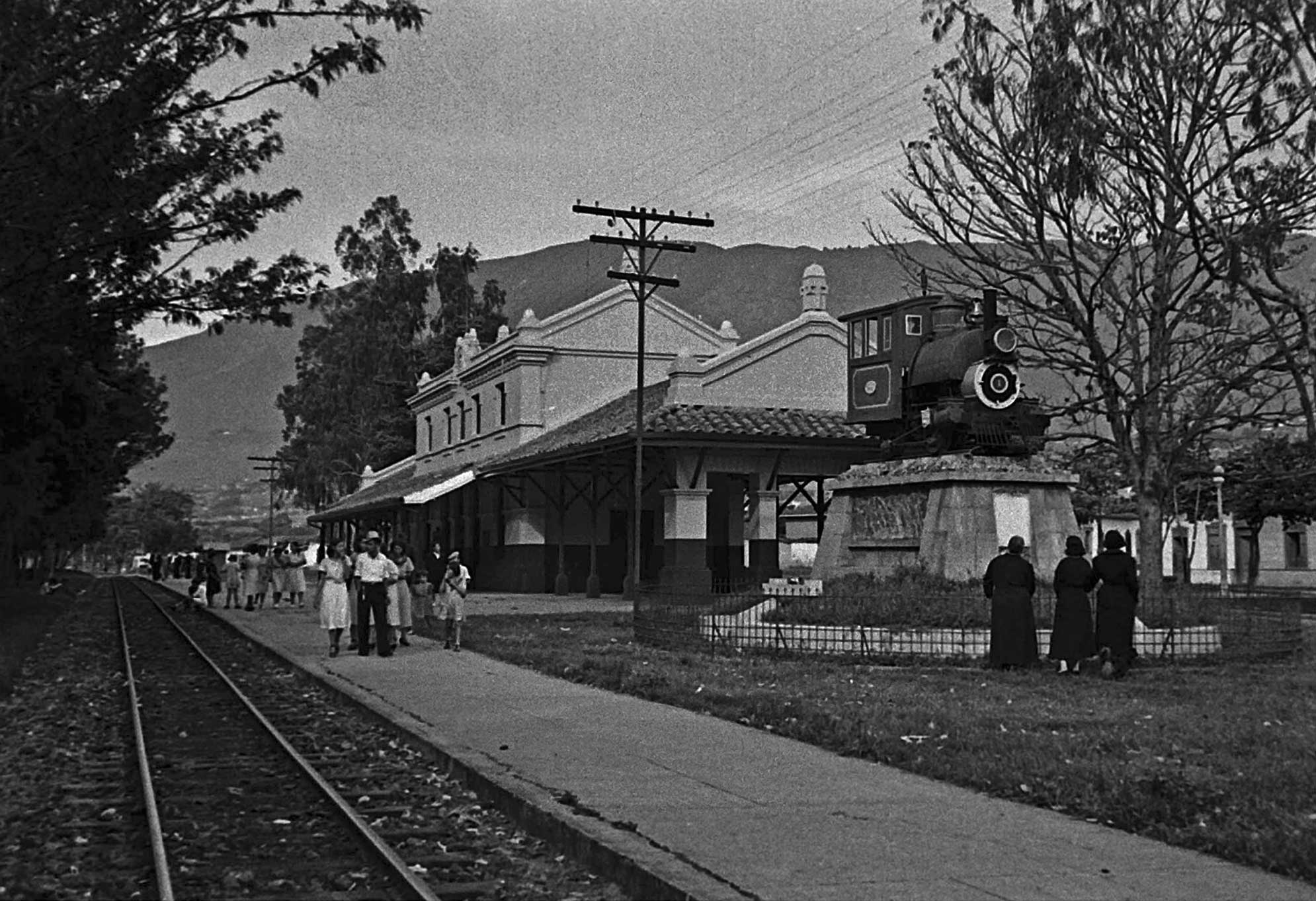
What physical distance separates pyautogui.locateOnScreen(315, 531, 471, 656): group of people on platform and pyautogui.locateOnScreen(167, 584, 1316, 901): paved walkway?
6803 mm

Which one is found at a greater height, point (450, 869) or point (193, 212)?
point (193, 212)

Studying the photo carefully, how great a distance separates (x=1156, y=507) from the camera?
2689 centimetres

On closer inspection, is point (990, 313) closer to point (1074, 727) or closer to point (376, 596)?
point (376, 596)

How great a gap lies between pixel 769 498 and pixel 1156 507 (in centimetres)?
1360

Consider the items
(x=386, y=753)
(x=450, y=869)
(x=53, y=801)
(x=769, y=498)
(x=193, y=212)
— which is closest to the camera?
(x=450, y=869)

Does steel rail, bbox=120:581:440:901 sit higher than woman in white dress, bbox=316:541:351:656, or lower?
lower

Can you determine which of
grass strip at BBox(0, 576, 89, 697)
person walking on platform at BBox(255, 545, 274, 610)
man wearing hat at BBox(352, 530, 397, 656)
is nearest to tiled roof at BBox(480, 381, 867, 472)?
person walking on platform at BBox(255, 545, 274, 610)

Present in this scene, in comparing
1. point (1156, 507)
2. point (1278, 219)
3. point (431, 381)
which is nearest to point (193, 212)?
point (1278, 219)

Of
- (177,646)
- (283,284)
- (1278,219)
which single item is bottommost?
(177,646)

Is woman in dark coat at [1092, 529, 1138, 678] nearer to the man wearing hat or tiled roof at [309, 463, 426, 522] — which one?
the man wearing hat

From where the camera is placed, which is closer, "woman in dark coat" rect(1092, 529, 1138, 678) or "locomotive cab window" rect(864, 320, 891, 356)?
"woman in dark coat" rect(1092, 529, 1138, 678)

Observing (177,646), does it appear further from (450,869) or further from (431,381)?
(431,381)

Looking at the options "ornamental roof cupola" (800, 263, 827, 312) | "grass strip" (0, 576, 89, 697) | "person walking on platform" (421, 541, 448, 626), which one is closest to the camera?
"grass strip" (0, 576, 89, 697)

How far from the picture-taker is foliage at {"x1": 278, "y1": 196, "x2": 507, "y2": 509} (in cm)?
7062
